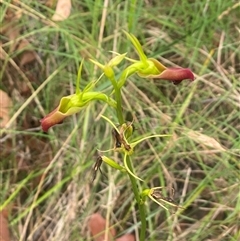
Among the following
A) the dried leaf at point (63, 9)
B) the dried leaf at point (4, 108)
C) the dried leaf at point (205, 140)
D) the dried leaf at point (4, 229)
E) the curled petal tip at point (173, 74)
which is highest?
the dried leaf at point (63, 9)

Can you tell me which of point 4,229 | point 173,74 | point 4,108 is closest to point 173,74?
point 173,74

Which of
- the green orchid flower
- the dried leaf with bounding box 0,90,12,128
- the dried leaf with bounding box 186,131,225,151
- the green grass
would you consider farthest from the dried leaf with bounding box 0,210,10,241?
the green orchid flower

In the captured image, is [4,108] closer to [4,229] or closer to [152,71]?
[4,229]

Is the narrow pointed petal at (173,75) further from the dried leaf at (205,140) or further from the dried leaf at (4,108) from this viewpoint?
the dried leaf at (4,108)

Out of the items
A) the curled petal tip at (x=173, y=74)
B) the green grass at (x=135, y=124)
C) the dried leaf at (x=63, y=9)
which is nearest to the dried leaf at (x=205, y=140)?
the green grass at (x=135, y=124)

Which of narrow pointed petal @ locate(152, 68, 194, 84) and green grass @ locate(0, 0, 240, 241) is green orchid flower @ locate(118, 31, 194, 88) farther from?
green grass @ locate(0, 0, 240, 241)

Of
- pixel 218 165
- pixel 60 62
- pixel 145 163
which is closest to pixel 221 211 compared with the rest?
pixel 218 165

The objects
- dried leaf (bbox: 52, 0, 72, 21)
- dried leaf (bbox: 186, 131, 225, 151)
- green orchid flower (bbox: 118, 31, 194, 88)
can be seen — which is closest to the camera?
green orchid flower (bbox: 118, 31, 194, 88)
